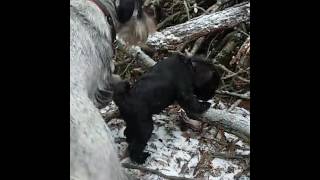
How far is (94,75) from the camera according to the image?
2945mm

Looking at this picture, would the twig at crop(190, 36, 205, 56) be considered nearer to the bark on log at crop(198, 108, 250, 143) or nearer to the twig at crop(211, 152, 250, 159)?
the bark on log at crop(198, 108, 250, 143)

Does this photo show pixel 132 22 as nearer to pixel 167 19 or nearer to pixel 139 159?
pixel 139 159

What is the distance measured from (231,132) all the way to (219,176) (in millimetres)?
269

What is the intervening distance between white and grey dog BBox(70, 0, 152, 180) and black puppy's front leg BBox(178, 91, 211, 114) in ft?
1.51

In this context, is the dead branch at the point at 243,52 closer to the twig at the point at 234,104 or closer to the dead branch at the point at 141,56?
the twig at the point at 234,104

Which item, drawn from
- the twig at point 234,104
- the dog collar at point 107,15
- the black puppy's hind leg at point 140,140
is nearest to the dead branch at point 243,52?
the twig at point 234,104

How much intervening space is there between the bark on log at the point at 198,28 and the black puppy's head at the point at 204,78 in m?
0.24

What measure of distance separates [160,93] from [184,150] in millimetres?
400

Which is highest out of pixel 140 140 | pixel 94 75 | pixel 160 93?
pixel 94 75

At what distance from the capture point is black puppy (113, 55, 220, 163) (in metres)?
3.56

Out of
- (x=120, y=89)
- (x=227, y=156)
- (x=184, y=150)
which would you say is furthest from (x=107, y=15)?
(x=227, y=156)

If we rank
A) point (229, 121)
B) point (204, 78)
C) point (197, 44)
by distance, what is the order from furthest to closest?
point (197, 44), point (204, 78), point (229, 121)

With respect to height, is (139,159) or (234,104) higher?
(234,104)
